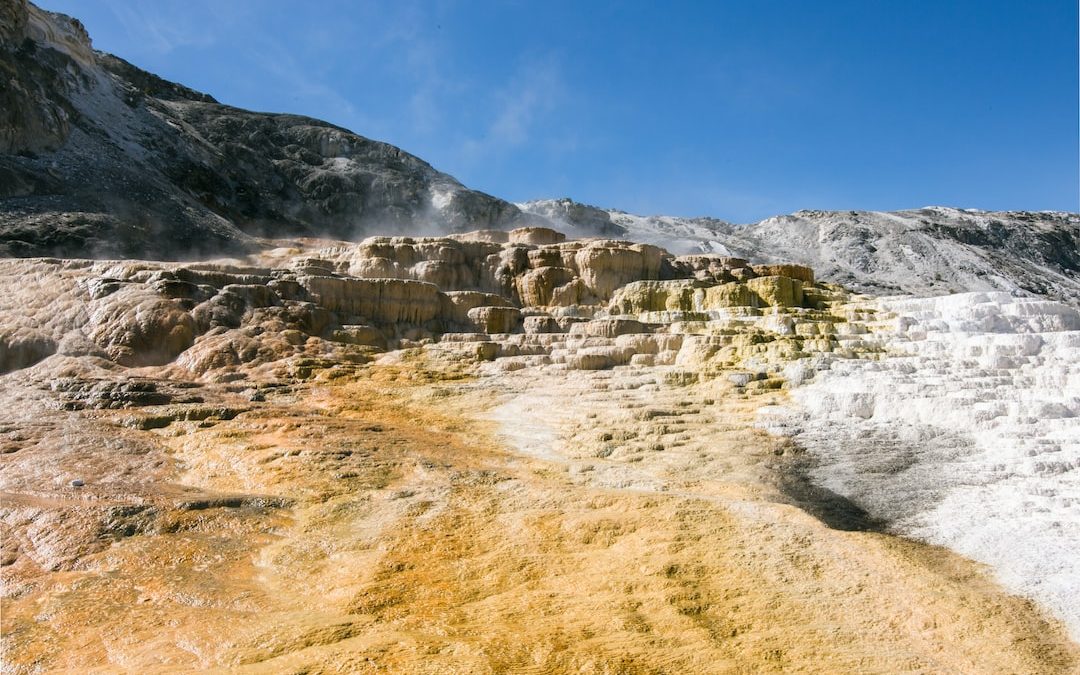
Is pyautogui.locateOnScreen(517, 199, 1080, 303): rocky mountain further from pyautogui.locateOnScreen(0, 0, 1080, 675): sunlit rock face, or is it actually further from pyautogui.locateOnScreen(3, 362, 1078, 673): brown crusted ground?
pyautogui.locateOnScreen(3, 362, 1078, 673): brown crusted ground

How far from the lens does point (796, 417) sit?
11.5 metres

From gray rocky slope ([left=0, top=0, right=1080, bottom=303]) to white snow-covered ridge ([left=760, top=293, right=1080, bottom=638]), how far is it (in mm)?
24866

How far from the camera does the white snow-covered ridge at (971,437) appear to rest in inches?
285

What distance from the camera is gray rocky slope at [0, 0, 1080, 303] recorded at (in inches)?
1156

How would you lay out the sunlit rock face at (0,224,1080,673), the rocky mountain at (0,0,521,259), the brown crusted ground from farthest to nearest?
the rocky mountain at (0,0,521,259) → the sunlit rock face at (0,224,1080,673) → the brown crusted ground

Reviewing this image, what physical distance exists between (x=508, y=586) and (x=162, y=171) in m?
34.4

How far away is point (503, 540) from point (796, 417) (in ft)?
19.4

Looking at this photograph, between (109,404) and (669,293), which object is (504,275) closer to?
(669,293)

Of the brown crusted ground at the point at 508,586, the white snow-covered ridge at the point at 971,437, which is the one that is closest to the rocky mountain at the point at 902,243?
the white snow-covered ridge at the point at 971,437

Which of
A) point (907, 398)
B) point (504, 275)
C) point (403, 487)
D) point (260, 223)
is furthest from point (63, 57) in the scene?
point (907, 398)

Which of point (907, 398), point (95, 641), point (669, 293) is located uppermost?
point (669, 293)

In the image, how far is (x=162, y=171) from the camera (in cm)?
3484

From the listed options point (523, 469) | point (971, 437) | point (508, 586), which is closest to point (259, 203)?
point (523, 469)

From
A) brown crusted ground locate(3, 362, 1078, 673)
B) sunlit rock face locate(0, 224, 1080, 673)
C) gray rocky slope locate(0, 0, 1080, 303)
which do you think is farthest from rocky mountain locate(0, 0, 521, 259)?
brown crusted ground locate(3, 362, 1078, 673)
